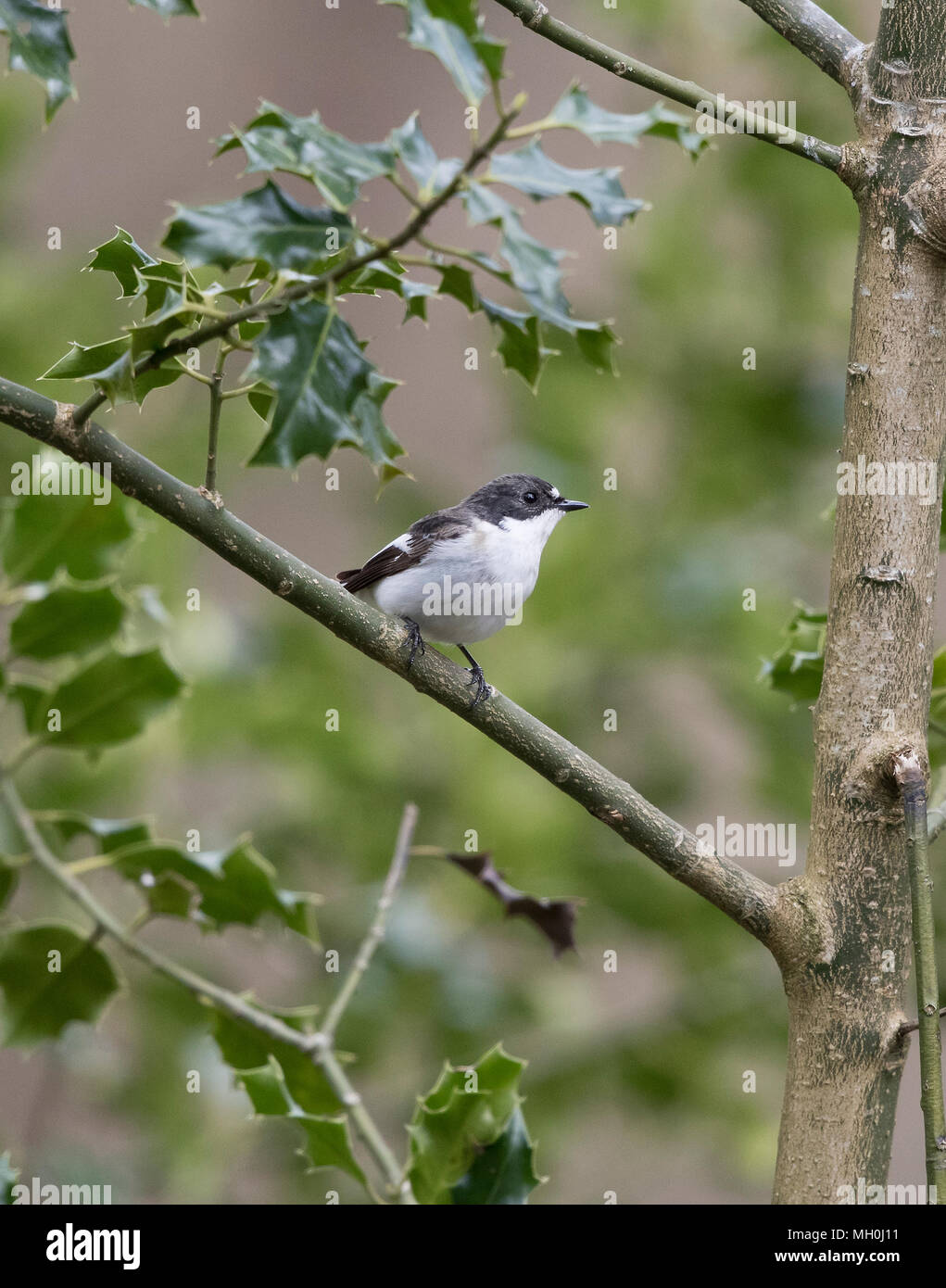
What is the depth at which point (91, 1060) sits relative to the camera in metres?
2.77

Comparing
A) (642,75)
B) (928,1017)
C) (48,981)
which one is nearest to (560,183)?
(642,75)

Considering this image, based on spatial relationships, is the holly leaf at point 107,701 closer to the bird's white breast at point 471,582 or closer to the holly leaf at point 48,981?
the holly leaf at point 48,981

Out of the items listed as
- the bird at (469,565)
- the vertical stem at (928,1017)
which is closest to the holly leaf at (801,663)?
the vertical stem at (928,1017)

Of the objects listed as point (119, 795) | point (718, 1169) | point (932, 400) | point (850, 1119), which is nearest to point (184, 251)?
point (932, 400)

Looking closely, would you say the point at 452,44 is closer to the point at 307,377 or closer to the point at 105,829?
the point at 307,377

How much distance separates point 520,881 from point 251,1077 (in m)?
1.34

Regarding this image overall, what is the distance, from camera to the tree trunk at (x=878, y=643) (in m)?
1.21

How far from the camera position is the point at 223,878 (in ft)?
5.25

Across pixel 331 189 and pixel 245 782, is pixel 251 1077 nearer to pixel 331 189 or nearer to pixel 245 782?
pixel 331 189

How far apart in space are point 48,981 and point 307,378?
103cm

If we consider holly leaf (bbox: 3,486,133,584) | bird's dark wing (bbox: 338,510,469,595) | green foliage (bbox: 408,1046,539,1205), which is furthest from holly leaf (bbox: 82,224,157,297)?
bird's dark wing (bbox: 338,510,469,595)

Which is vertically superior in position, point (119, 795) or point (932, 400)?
point (932, 400)

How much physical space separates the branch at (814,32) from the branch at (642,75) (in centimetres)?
15

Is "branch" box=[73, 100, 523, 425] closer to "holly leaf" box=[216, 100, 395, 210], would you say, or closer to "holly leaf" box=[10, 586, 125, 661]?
"holly leaf" box=[216, 100, 395, 210]
